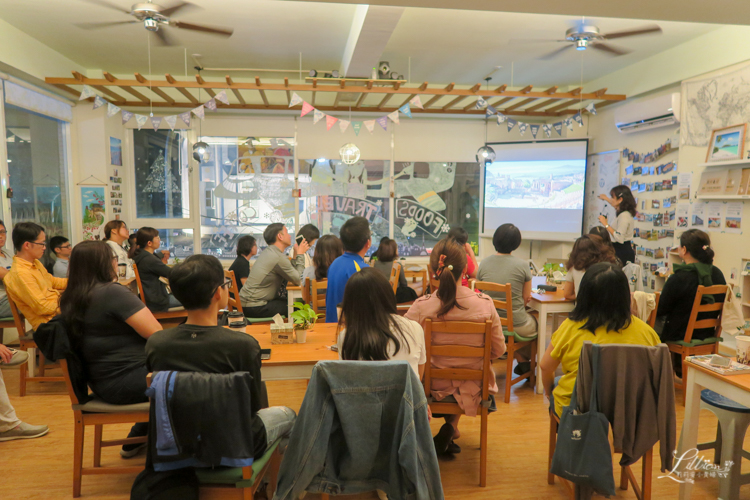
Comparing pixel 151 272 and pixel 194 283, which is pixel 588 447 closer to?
pixel 194 283

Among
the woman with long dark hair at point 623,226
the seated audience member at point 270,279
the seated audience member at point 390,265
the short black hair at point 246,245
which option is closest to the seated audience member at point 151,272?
the short black hair at point 246,245

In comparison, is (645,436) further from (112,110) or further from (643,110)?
(112,110)

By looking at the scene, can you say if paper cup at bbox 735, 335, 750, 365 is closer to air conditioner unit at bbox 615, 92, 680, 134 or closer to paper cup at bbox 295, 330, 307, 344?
paper cup at bbox 295, 330, 307, 344

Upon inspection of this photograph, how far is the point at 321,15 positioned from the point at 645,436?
4.29 m

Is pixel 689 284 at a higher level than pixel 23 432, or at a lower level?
higher

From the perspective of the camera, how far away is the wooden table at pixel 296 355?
2.35 m

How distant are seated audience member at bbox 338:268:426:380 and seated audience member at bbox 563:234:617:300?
2198mm

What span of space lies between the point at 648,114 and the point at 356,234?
4778 mm

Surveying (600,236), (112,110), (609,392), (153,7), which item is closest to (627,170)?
(600,236)

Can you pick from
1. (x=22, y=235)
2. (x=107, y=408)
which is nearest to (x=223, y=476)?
(x=107, y=408)

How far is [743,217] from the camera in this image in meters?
4.82

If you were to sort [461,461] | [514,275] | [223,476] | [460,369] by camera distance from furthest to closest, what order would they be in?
[514,275], [461,461], [460,369], [223,476]

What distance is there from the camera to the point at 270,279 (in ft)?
14.4

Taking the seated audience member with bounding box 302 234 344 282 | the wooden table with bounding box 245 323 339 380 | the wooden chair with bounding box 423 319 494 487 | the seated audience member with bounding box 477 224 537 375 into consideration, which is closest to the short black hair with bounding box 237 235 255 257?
the seated audience member with bounding box 302 234 344 282
